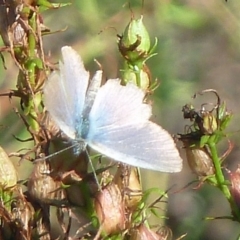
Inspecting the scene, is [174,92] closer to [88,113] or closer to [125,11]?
[125,11]

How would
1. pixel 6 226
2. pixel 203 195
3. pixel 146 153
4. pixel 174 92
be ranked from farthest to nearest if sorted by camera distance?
pixel 203 195, pixel 174 92, pixel 6 226, pixel 146 153

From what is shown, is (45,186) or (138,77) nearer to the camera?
(45,186)


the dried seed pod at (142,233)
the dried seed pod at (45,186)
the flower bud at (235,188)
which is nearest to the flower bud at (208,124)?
the flower bud at (235,188)

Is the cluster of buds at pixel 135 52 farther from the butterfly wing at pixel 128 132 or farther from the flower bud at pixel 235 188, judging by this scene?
the flower bud at pixel 235 188

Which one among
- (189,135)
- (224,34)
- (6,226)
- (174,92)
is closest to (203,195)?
(174,92)

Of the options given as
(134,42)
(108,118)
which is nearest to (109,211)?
(108,118)

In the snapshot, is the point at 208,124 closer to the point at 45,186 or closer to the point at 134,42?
the point at 134,42
